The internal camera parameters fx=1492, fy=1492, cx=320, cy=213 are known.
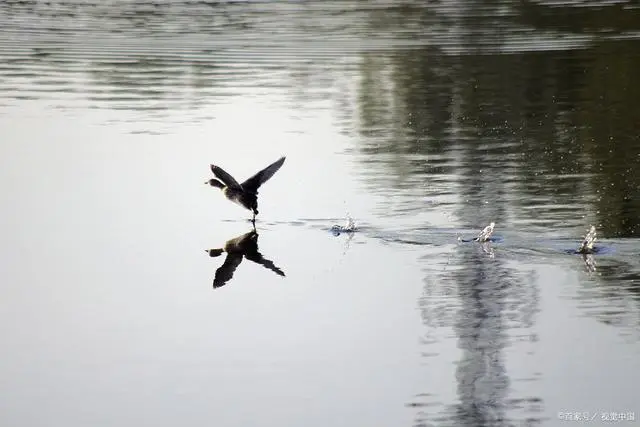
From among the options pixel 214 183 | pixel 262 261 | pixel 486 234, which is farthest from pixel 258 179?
pixel 486 234

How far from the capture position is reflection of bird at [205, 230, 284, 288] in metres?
10.9

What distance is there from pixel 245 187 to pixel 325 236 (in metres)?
1.05

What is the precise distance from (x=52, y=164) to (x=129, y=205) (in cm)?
239

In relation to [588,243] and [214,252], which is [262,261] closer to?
[214,252]

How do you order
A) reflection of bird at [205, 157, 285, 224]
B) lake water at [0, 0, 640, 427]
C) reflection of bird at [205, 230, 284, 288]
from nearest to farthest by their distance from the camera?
1. lake water at [0, 0, 640, 427]
2. reflection of bird at [205, 230, 284, 288]
3. reflection of bird at [205, 157, 285, 224]

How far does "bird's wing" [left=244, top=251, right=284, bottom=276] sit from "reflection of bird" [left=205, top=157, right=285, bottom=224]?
1113 mm

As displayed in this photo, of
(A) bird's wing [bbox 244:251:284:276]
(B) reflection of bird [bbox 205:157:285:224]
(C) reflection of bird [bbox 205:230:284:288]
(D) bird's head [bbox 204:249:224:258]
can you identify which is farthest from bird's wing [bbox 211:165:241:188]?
(A) bird's wing [bbox 244:251:284:276]

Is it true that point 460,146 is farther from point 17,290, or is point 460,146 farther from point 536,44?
point 536,44

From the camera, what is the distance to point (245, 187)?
12.7 m

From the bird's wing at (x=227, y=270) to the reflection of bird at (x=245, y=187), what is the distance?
119cm

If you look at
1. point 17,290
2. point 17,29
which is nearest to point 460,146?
point 17,290

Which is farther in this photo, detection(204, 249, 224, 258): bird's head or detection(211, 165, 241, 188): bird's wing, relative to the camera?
detection(211, 165, 241, 188): bird's wing

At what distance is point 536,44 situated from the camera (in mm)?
24781

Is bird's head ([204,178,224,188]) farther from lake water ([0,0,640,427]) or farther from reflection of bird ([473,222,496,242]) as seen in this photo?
reflection of bird ([473,222,496,242])
